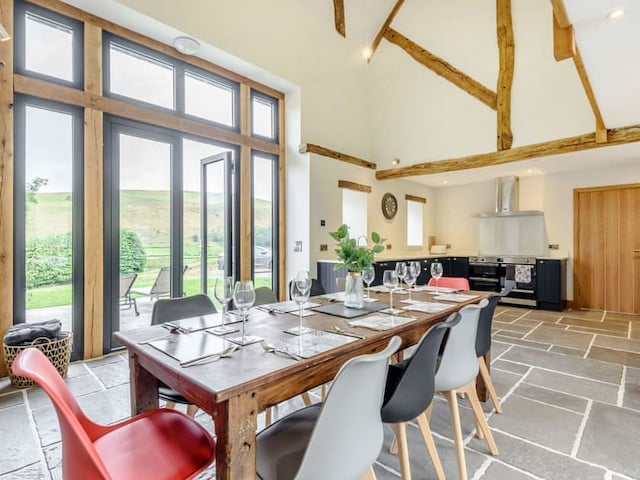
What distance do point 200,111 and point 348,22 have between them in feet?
10.4

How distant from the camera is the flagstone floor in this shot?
1.73m

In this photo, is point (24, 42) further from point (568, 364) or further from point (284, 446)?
point (568, 364)

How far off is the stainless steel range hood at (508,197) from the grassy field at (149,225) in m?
4.52

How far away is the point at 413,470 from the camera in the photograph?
5.59ft

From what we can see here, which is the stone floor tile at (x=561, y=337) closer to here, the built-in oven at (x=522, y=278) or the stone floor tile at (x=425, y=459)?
the built-in oven at (x=522, y=278)

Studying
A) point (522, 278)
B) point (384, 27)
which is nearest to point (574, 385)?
point (522, 278)

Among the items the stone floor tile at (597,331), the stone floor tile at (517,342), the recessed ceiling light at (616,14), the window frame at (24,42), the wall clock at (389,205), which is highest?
the window frame at (24,42)

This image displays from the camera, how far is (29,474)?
1.68 m

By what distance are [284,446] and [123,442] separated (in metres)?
0.58

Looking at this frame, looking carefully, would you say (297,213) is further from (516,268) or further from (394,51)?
(516,268)

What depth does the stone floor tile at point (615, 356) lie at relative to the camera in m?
3.19

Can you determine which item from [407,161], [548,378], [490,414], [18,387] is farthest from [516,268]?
[18,387]

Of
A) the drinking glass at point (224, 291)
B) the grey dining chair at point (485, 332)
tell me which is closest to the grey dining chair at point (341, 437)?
the drinking glass at point (224, 291)

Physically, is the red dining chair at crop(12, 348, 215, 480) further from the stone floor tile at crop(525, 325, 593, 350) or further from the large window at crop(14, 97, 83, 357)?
the stone floor tile at crop(525, 325, 593, 350)
